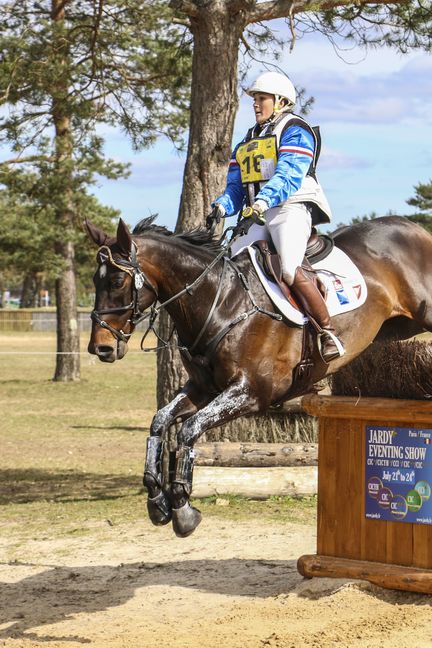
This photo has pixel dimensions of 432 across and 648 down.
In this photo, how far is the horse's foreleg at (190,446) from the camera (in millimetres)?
6137

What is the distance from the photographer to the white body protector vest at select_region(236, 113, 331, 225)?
6805 mm

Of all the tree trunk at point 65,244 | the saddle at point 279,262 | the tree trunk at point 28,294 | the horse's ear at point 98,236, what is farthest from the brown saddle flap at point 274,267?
the tree trunk at point 28,294

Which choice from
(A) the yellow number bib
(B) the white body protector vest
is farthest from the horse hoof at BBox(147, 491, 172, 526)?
(A) the yellow number bib

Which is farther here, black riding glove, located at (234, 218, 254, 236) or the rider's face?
black riding glove, located at (234, 218, 254, 236)

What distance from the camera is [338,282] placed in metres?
7.16

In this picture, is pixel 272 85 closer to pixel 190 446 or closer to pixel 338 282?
pixel 338 282

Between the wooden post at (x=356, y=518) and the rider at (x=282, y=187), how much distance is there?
532mm

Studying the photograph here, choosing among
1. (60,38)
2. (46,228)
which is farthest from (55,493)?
(46,228)

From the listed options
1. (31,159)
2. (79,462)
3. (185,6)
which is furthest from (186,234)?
(31,159)

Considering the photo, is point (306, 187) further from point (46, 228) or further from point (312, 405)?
point (46, 228)

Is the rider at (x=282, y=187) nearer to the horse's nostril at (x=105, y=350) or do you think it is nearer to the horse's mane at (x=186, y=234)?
the horse's mane at (x=186, y=234)

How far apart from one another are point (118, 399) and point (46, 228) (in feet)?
18.1

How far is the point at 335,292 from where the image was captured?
7094 millimetres

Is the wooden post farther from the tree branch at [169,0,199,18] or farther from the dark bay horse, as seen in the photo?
the tree branch at [169,0,199,18]
